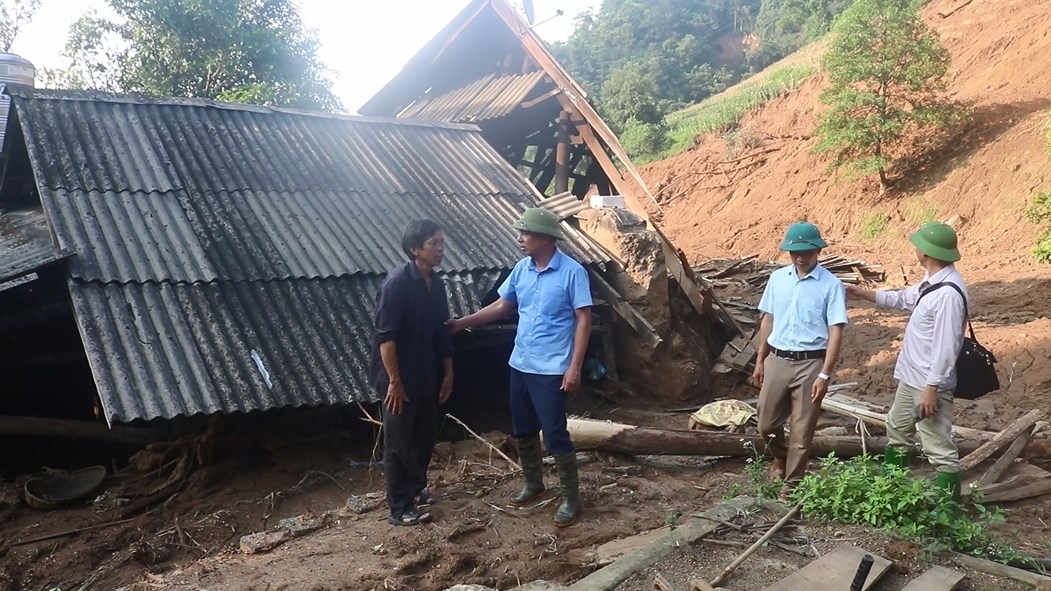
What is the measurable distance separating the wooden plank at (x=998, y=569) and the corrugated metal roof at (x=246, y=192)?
5.02 m

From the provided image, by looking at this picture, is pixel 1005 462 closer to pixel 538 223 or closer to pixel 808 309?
pixel 808 309

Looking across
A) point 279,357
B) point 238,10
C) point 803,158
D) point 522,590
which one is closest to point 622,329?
point 279,357

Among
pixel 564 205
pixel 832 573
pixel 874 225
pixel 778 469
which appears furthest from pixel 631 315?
pixel 874 225

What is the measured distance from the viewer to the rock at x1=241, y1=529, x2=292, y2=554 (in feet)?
14.6

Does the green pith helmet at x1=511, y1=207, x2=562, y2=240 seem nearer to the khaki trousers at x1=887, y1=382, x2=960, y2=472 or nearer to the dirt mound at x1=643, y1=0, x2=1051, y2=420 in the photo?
the khaki trousers at x1=887, y1=382, x2=960, y2=472

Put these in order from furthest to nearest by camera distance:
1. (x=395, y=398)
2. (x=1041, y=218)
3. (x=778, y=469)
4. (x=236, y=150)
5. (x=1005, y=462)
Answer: (x=1041, y=218), (x=236, y=150), (x=1005, y=462), (x=778, y=469), (x=395, y=398)

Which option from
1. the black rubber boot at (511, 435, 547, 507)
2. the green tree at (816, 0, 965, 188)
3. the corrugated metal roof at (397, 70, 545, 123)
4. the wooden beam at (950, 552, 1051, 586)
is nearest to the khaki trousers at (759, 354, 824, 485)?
the wooden beam at (950, 552, 1051, 586)

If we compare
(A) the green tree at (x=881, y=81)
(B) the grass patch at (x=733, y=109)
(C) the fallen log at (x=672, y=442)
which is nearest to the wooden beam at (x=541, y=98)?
(C) the fallen log at (x=672, y=442)

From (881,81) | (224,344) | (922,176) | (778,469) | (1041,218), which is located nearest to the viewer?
(778,469)

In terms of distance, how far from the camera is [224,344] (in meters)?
6.13

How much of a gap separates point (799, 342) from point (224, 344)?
455 cm

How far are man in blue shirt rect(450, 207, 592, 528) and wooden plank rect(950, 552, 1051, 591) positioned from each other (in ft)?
7.04

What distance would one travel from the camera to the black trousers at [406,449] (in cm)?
450

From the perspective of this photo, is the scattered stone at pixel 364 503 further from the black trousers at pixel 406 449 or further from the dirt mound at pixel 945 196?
the dirt mound at pixel 945 196
